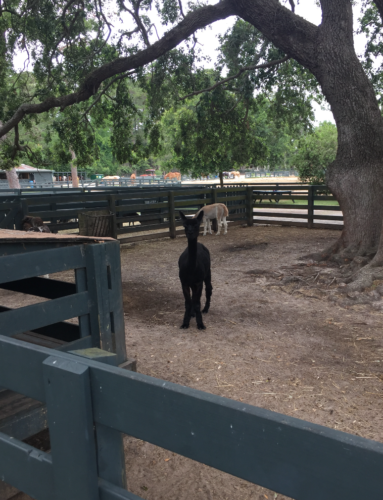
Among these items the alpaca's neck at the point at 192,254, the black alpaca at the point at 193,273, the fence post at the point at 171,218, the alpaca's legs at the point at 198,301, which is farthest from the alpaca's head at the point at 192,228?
the fence post at the point at 171,218

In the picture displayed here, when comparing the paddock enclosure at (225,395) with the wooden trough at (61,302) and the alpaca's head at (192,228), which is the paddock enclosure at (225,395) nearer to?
the wooden trough at (61,302)

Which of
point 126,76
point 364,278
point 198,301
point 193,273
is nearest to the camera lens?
point 193,273

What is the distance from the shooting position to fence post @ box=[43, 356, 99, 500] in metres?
1.38

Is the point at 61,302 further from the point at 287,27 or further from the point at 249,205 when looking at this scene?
the point at 249,205

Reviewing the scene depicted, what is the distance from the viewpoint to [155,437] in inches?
49.1

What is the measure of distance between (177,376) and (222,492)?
1685mm

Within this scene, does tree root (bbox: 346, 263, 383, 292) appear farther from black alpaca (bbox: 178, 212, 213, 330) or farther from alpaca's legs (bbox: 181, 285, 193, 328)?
alpaca's legs (bbox: 181, 285, 193, 328)

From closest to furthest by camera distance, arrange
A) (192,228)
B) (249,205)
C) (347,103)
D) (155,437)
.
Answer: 1. (155,437)
2. (192,228)
3. (347,103)
4. (249,205)

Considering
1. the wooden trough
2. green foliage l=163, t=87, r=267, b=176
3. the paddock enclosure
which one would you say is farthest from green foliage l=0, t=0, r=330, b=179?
the wooden trough

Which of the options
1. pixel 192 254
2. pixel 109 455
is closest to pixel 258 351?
→ pixel 192 254

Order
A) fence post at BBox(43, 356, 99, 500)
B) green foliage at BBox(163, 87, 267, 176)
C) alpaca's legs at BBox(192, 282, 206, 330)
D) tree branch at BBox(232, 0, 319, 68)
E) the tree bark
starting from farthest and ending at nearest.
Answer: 1. green foliage at BBox(163, 87, 267, 176)
2. tree branch at BBox(232, 0, 319, 68)
3. the tree bark
4. alpaca's legs at BBox(192, 282, 206, 330)
5. fence post at BBox(43, 356, 99, 500)

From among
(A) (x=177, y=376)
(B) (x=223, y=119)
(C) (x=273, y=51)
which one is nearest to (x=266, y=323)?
(A) (x=177, y=376)

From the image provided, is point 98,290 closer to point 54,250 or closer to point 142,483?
point 54,250

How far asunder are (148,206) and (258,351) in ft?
31.1
